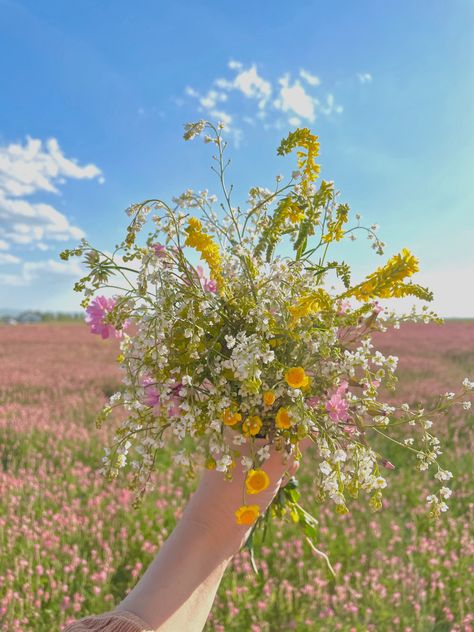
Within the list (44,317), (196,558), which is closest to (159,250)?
(196,558)

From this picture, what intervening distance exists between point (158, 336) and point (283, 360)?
1.30 ft

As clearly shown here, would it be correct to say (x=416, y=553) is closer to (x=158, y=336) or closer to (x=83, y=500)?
(x=83, y=500)

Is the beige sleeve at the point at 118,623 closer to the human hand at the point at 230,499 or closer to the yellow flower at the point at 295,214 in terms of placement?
the human hand at the point at 230,499

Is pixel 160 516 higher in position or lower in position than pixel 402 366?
lower

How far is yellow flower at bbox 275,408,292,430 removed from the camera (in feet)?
5.24

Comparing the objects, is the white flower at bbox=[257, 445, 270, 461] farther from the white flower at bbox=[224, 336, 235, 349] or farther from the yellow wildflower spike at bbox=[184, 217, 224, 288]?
the yellow wildflower spike at bbox=[184, 217, 224, 288]

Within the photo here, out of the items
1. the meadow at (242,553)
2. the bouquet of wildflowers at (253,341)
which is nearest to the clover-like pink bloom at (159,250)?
the bouquet of wildflowers at (253,341)

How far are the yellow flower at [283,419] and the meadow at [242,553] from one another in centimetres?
197

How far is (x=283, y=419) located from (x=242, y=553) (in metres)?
2.70

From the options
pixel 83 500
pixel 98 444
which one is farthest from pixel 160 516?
pixel 98 444

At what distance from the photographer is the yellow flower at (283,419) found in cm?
160

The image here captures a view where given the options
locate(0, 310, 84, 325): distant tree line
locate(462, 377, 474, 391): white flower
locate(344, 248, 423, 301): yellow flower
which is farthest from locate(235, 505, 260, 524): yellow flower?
locate(0, 310, 84, 325): distant tree line

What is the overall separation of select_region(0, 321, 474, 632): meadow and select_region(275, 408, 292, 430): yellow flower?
197 centimetres

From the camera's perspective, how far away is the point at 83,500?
488 centimetres
